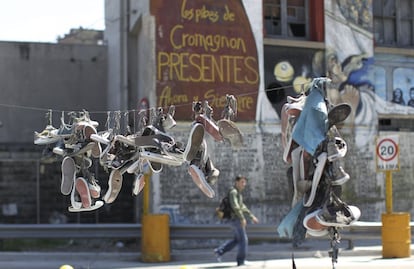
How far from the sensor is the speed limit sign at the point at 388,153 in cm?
1308

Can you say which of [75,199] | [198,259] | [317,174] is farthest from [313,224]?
[198,259]

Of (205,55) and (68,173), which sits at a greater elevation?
(205,55)

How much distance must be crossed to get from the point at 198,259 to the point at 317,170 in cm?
773

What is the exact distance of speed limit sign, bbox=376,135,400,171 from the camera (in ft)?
42.9

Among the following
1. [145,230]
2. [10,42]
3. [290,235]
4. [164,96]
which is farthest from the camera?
[10,42]

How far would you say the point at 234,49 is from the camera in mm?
16172

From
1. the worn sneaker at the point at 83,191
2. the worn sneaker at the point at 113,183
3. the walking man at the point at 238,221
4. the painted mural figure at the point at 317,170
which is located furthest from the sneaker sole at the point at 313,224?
the walking man at the point at 238,221

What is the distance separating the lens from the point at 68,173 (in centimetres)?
725

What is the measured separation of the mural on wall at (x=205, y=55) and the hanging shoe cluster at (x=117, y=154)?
8.00 meters

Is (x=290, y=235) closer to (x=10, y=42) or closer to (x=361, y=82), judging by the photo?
(x=361, y=82)

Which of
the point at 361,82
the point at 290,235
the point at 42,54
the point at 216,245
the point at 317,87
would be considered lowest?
the point at 216,245

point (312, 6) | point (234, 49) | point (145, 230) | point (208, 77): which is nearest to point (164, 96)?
point (208, 77)

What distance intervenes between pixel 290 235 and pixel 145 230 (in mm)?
7177

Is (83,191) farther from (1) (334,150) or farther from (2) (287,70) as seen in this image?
(2) (287,70)
